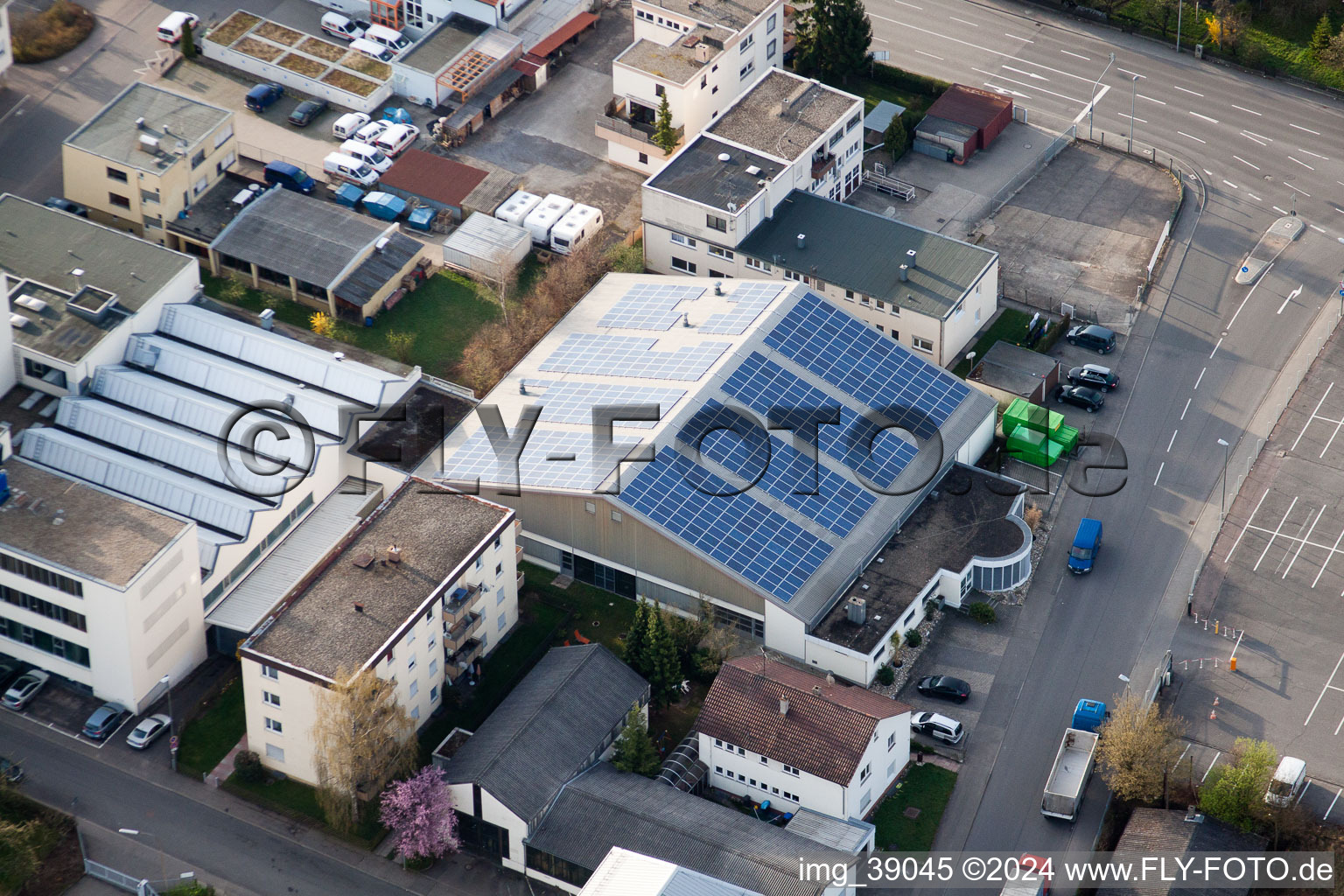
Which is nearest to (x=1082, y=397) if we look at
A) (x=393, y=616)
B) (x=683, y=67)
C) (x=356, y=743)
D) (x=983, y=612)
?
(x=983, y=612)

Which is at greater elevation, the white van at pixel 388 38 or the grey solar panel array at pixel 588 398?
the grey solar panel array at pixel 588 398

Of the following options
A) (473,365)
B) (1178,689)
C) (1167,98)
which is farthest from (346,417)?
(1167,98)

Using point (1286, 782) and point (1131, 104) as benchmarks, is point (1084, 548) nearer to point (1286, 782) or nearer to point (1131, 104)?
point (1286, 782)

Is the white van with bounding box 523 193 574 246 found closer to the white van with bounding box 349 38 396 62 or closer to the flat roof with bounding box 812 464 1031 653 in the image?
the white van with bounding box 349 38 396 62

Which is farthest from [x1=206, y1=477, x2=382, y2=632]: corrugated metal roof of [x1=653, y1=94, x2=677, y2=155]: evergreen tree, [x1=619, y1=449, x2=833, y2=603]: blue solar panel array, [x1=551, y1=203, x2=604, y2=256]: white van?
[x1=653, y1=94, x2=677, y2=155]: evergreen tree

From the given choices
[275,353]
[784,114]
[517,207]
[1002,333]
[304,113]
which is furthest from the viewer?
[304,113]

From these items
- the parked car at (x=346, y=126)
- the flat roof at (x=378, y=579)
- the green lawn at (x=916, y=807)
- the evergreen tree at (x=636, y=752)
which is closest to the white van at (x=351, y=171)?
the parked car at (x=346, y=126)

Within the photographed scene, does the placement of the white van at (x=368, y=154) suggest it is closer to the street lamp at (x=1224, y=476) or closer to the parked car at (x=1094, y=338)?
the parked car at (x=1094, y=338)
